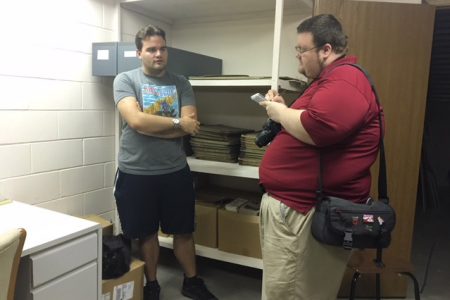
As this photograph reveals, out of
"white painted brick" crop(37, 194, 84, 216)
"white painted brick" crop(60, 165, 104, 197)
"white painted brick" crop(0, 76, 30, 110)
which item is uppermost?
"white painted brick" crop(0, 76, 30, 110)

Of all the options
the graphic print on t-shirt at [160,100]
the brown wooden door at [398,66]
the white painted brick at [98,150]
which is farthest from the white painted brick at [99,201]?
the brown wooden door at [398,66]

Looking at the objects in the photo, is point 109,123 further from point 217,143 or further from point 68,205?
point 217,143

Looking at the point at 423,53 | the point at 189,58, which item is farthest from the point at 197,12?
the point at 423,53

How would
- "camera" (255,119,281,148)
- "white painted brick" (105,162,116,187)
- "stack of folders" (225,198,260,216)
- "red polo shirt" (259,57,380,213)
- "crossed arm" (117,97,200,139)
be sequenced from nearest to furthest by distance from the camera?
"red polo shirt" (259,57,380,213) < "camera" (255,119,281,148) < "crossed arm" (117,97,200,139) < "stack of folders" (225,198,260,216) < "white painted brick" (105,162,116,187)

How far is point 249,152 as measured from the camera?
2.35 meters

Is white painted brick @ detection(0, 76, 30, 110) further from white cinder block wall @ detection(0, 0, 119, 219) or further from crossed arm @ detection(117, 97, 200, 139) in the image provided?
crossed arm @ detection(117, 97, 200, 139)

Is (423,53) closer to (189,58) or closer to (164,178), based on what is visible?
(189,58)

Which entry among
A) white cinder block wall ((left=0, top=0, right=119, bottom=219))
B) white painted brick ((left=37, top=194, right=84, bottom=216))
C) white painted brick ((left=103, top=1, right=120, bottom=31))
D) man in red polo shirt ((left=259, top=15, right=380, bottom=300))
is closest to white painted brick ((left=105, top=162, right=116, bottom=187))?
white cinder block wall ((left=0, top=0, right=119, bottom=219))

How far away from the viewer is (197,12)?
2.75 m

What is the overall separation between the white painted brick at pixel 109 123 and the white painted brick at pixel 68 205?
47 cm

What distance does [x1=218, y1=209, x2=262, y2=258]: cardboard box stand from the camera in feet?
7.63

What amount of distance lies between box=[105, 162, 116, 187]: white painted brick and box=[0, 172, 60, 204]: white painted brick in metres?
0.39

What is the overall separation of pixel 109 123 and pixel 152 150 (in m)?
0.74

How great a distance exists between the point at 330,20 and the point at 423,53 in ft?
3.74
